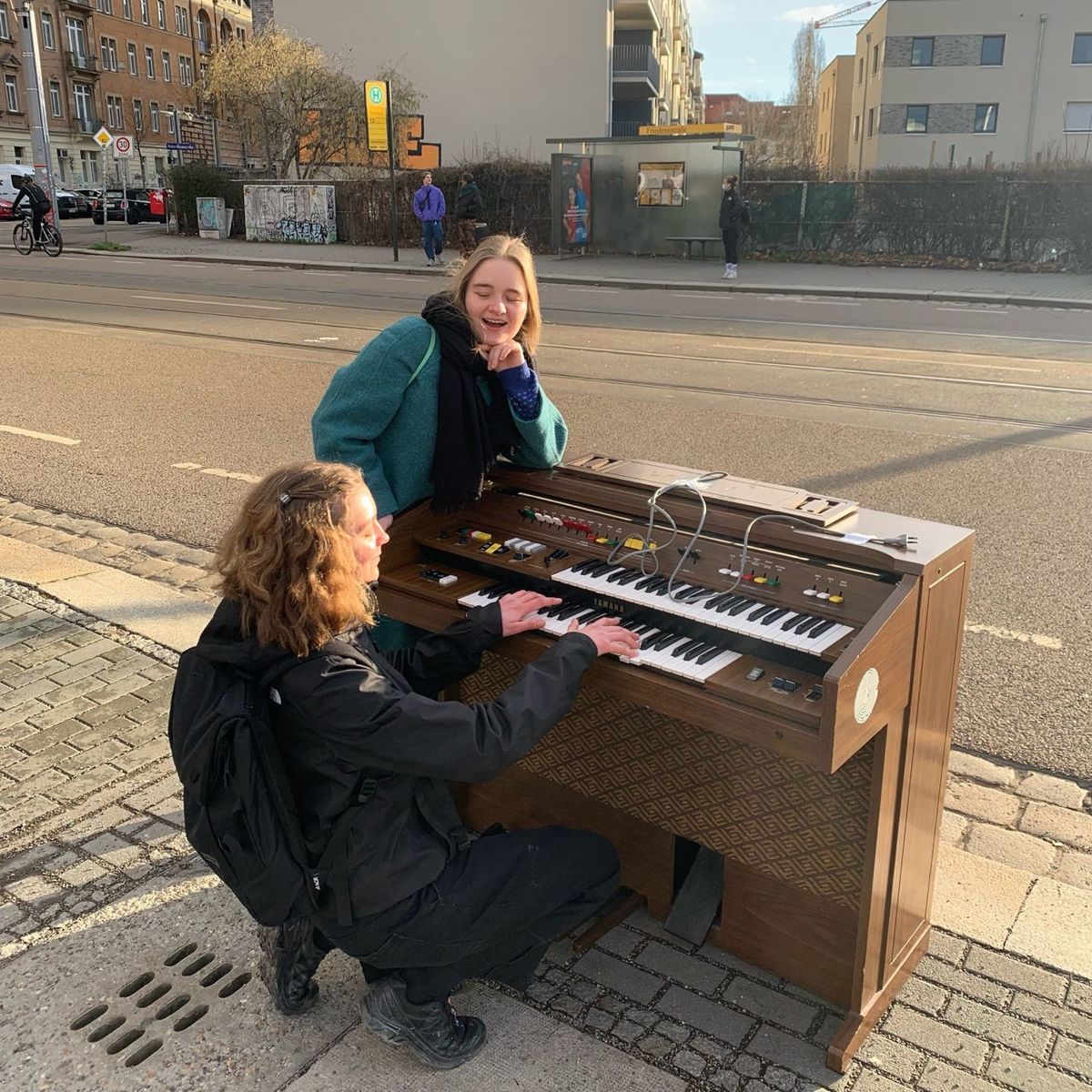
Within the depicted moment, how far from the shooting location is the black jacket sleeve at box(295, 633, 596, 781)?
2322 millimetres

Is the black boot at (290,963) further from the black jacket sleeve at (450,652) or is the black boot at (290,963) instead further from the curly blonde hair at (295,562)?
the curly blonde hair at (295,562)

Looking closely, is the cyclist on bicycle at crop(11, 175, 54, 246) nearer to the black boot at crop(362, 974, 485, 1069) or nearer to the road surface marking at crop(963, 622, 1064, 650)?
the road surface marking at crop(963, 622, 1064, 650)

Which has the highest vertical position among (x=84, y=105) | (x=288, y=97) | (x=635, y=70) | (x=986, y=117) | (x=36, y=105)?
(x=84, y=105)

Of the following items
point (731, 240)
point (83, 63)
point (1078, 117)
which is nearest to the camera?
point (731, 240)

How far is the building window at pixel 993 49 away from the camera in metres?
48.8

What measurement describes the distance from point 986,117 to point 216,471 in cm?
5144

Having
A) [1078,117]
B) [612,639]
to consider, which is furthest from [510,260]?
[1078,117]

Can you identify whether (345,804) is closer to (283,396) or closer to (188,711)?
(188,711)

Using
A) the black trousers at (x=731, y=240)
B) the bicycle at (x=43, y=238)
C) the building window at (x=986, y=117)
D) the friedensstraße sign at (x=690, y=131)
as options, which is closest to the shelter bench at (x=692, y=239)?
the friedensstraße sign at (x=690, y=131)

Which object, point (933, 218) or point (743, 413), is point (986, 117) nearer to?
point (933, 218)

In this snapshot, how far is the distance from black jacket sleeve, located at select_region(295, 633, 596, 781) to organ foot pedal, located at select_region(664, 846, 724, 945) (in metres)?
0.97

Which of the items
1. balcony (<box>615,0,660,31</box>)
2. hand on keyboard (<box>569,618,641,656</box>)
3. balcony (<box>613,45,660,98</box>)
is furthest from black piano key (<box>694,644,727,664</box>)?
balcony (<box>615,0,660,31</box>)

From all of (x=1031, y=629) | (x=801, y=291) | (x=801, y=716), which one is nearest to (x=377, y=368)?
(x=801, y=716)

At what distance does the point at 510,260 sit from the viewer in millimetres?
3221
